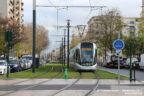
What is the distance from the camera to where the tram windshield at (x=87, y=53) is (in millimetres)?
35000

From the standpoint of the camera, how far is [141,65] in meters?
45.6

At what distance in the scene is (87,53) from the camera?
1384 inches

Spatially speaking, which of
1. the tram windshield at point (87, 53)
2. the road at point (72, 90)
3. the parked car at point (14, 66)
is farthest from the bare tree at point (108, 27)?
the road at point (72, 90)

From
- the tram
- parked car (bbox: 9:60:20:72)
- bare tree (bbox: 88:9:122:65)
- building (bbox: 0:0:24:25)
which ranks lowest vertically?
parked car (bbox: 9:60:20:72)

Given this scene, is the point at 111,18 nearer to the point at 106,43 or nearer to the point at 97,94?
the point at 106,43

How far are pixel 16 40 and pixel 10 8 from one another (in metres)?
48.0

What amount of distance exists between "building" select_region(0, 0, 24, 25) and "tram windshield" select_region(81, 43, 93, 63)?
5314 centimetres

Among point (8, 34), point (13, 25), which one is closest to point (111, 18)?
point (13, 25)

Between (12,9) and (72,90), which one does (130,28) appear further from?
(72,90)

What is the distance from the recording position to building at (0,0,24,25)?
317ft

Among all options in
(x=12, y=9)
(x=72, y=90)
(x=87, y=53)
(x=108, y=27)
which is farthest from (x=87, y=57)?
(x=12, y=9)

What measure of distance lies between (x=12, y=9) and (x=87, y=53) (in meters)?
75.6

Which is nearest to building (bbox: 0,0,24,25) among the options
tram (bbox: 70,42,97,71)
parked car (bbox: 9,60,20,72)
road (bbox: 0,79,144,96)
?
parked car (bbox: 9,60,20,72)

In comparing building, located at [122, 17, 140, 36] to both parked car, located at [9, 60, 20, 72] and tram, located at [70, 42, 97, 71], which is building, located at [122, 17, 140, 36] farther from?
parked car, located at [9, 60, 20, 72]
